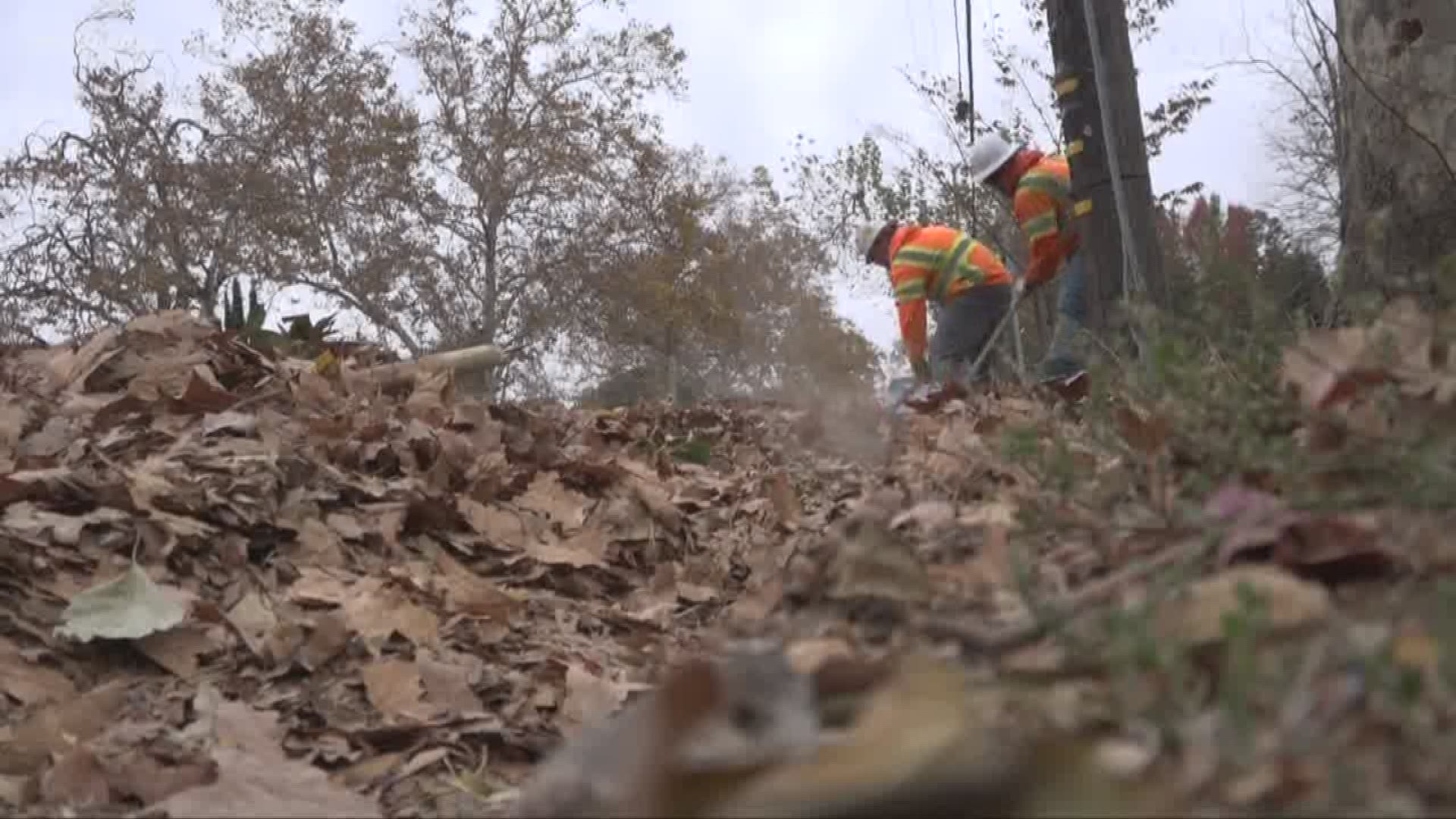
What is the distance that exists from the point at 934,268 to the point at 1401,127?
3872 millimetres

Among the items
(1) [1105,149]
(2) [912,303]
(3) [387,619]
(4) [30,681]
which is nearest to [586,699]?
(3) [387,619]

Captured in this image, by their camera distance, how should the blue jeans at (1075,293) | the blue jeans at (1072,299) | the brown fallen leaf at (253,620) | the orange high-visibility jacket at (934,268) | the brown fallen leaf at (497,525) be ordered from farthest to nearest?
the orange high-visibility jacket at (934,268) → the blue jeans at (1075,293) → the blue jeans at (1072,299) → the brown fallen leaf at (497,525) → the brown fallen leaf at (253,620)

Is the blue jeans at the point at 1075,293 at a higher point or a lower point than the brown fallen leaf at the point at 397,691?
higher

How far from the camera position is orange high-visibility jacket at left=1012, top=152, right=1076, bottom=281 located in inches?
307

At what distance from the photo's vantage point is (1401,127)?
4.59 meters

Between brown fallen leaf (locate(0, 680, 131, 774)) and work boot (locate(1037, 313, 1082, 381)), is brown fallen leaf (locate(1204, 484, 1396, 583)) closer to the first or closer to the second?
brown fallen leaf (locate(0, 680, 131, 774))

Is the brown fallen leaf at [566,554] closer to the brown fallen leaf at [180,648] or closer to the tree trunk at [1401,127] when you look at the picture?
the brown fallen leaf at [180,648]


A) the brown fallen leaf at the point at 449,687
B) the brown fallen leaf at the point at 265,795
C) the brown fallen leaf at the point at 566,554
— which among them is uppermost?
the brown fallen leaf at the point at 566,554

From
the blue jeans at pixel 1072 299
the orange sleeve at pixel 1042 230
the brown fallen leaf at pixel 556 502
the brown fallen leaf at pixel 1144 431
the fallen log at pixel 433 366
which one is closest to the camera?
the brown fallen leaf at pixel 1144 431

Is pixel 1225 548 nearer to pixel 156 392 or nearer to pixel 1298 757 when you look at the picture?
pixel 1298 757

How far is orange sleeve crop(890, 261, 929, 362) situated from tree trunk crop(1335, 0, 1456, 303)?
11.6 ft

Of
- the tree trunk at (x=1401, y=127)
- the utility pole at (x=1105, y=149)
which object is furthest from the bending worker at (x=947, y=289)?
the tree trunk at (x=1401, y=127)

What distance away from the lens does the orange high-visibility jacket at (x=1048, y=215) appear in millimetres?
7809

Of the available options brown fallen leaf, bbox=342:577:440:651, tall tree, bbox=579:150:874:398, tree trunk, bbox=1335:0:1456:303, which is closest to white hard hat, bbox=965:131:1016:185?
tree trunk, bbox=1335:0:1456:303
